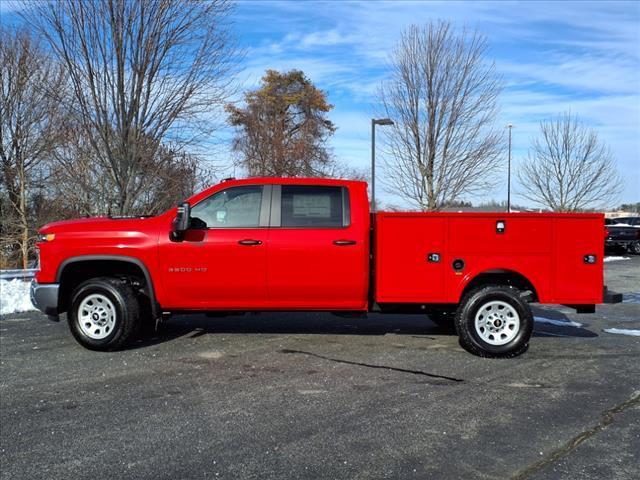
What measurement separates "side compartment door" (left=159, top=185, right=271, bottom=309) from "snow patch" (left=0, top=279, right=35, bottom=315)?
4.31 m

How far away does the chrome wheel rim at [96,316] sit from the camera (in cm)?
628

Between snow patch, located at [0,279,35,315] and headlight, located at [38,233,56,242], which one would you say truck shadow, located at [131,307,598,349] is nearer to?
headlight, located at [38,233,56,242]

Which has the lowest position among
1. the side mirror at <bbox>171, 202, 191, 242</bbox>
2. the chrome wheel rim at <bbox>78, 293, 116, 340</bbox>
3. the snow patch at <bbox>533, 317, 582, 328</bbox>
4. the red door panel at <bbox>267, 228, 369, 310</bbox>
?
the snow patch at <bbox>533, 317, 582, 328</bbox>

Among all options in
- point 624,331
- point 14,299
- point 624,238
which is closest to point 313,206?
point 624,331

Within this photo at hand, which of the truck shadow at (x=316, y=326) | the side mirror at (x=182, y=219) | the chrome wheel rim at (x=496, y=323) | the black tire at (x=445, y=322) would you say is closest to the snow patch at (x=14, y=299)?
the truck shadow at (x=316, y=326)

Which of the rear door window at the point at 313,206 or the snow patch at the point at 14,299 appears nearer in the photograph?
the rear door window at the point at 313,206

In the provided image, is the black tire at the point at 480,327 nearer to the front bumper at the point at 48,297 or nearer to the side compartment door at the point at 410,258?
the side compartment door at the point at 410,258

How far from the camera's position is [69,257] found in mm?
6219

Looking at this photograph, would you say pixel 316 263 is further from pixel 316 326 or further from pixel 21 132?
pixel 21 132

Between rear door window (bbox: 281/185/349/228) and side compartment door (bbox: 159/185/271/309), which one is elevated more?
rear door window (bbox: 281/185/349/228)

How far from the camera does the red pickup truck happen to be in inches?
237

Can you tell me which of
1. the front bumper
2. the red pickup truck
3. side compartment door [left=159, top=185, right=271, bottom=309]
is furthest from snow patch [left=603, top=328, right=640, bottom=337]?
the front bumper

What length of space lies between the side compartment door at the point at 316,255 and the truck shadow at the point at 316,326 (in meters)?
1.23

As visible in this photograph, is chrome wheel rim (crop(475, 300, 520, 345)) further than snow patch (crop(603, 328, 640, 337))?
No
